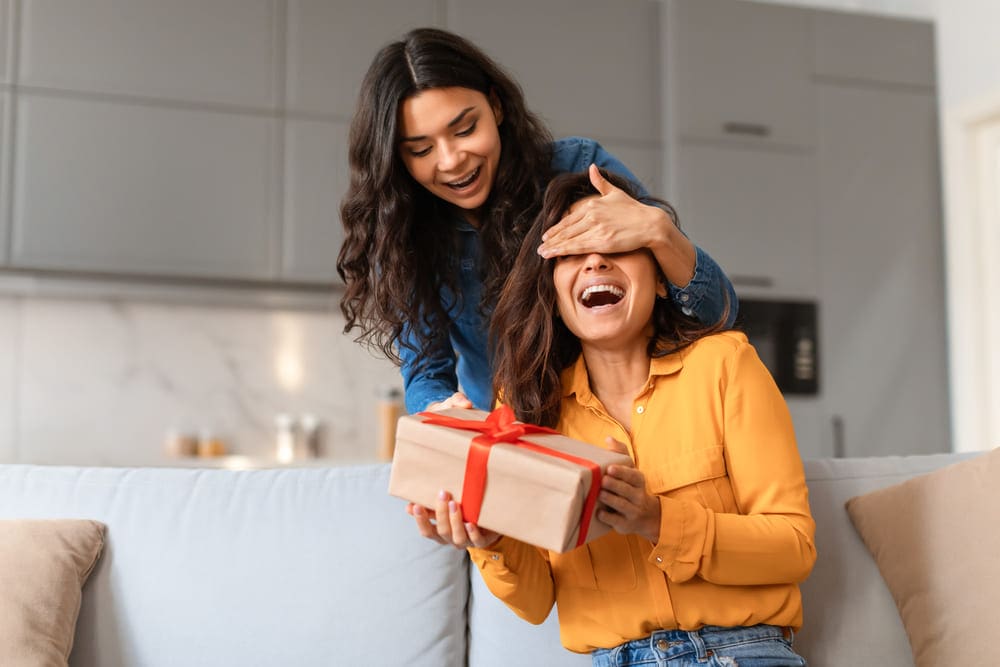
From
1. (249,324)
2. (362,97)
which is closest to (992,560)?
(362,97)

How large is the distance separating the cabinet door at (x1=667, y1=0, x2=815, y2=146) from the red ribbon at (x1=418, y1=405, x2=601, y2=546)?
2634mm

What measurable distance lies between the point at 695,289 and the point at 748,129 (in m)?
2.46

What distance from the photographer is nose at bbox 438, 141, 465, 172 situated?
4.90 ft

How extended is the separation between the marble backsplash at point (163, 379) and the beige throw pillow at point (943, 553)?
2213mm

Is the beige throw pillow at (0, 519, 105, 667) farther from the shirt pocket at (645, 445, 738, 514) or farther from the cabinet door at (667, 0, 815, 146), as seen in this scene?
the cabinet door at (667, 0, 815, 146)

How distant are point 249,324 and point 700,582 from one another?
252 cm

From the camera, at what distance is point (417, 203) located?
164 centimetres

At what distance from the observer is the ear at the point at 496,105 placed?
63.2 inches

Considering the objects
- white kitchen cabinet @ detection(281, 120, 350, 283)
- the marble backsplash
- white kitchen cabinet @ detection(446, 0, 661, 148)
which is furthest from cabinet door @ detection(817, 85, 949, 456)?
white kitchen cabinet @ detection(281, 120, 350, 283)

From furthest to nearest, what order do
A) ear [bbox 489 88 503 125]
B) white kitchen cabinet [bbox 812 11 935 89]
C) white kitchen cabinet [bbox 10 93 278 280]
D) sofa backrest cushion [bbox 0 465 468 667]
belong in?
white kitchen cabinet [bbox 812 11 935 89]
white kitchen cabinet [bbox 10 93 278 280]
ear [bbox 489 88 503 125]
sofa backrest cushion [bbox 0 465 468 667]

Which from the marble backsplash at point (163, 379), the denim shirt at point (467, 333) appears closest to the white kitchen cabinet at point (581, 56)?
the marble backsplash at point (163, 379)

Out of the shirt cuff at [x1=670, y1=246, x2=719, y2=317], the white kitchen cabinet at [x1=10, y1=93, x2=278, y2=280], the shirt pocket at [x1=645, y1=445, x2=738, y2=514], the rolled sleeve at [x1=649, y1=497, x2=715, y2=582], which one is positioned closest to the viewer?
the rolled sleeve at [x1=649, y1=497, x2=715, y2=582]

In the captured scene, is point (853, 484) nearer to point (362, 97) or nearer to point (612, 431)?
point (612, 431)

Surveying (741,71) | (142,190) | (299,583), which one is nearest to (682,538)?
(299,583)
